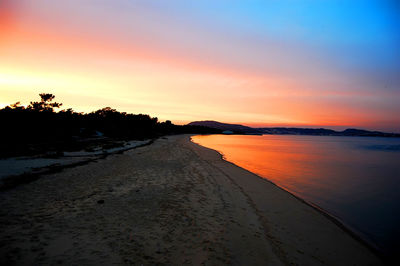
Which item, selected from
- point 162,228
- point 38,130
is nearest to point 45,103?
point 38,130

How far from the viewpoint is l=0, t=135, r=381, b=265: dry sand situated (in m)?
4.55

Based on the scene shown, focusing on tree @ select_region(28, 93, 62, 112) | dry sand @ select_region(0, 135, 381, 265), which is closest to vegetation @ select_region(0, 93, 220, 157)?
tree @ select_region(28, 93, 62, 112)

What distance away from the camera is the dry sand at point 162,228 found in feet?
14.9

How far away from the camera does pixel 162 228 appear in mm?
5891

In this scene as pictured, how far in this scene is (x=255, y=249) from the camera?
512 centimetres

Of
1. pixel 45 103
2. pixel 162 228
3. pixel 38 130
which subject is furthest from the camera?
pixel 45 103

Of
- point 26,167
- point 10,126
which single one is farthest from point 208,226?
point 10,126

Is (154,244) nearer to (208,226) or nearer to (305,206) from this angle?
(208,226)

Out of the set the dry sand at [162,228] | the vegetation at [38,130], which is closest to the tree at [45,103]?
the vegetation at [38,130]

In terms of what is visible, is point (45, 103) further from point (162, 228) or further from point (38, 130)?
point (162, 228)

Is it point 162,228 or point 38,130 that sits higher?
point 38,130

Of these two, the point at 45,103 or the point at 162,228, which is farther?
the point at 45,103

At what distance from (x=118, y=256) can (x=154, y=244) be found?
903mm

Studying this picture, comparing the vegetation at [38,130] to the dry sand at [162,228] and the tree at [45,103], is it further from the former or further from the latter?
the dry sand at [162,228]
